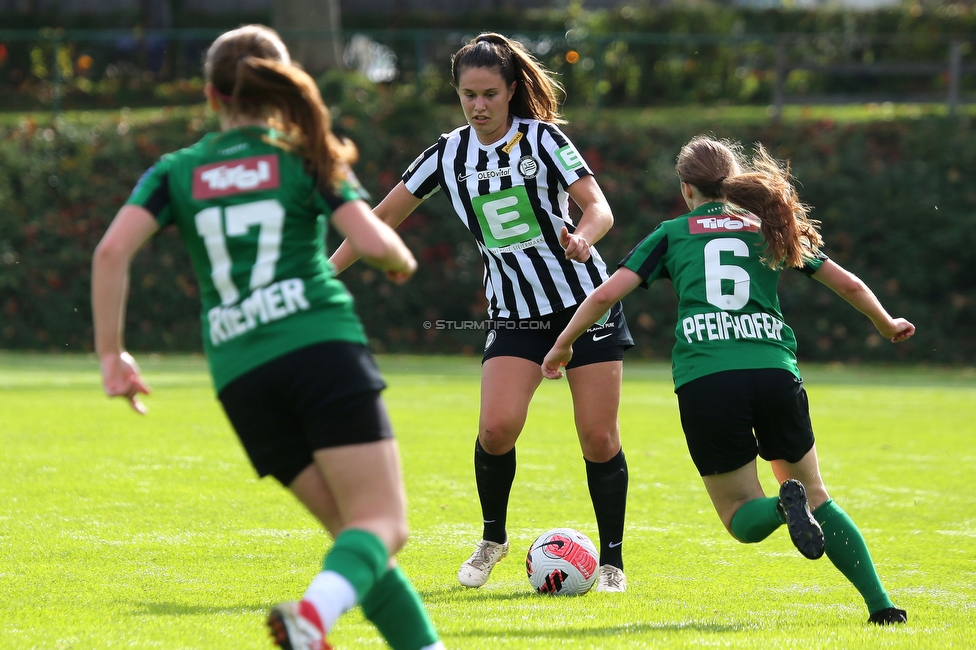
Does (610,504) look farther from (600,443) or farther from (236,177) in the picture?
(236,177)

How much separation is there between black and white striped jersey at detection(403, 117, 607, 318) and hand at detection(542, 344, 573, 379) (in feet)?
1.73

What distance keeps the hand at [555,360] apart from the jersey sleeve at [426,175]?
1.14 m

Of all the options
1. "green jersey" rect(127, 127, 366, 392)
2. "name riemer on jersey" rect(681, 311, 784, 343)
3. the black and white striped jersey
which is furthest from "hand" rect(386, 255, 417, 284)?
the black and white striped jersey

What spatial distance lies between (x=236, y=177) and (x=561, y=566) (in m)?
2.41

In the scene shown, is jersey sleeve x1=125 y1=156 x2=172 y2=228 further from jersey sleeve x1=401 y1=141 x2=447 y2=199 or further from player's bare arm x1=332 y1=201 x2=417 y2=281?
jersey sleeve x1=401 y1=141 x2=447 y2=199

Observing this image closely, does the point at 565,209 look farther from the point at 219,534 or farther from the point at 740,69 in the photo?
the point at 740,69

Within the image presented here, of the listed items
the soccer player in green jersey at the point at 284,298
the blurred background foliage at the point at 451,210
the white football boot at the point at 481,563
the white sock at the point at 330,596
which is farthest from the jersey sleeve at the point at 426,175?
the blurred background foliage at the point at 451,210

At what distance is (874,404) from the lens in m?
12.7

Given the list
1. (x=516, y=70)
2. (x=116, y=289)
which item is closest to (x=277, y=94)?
(x=116, y=289)

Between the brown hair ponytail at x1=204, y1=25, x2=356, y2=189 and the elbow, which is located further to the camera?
the elbow

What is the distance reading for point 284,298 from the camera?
3.06m

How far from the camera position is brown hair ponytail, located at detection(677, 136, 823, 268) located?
14.3 feet

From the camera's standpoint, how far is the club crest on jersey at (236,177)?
3.10 meters

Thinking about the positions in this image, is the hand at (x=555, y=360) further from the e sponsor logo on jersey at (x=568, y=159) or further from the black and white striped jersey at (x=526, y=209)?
the e sponsor logo on jersey at (x=568, y=159)
